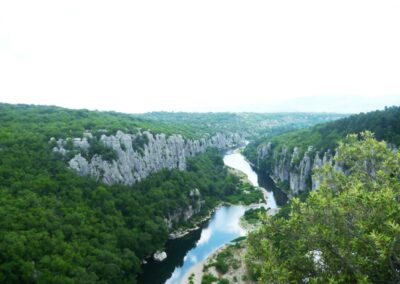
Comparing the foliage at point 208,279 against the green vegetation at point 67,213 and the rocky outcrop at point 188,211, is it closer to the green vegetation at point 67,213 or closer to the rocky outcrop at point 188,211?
the green vegetation at point 67,213

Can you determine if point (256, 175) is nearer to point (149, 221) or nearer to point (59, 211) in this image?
point (149, 221)

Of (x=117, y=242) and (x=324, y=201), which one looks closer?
(x=324, y=201)

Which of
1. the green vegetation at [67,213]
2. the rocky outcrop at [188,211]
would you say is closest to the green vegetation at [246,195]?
the rocky outcrop at [188,211]

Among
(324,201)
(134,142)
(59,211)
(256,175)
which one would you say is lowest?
(256,175)

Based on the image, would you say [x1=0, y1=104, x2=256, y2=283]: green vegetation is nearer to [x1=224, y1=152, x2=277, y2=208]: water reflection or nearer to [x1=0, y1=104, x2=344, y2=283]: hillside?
[x1=0, y1=104, x2=344, y2=283]: hillside

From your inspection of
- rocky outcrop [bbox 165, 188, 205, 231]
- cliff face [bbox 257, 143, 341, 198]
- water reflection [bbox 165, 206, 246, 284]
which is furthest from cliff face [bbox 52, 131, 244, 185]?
cliff face [bbox 257, 143, 341, 198]

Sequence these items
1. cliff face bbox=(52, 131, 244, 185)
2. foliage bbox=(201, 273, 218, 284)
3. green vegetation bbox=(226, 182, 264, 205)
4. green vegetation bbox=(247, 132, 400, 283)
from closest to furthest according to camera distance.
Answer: green vegetation bbox=(247, 132, 400, 283)
foliage bbox=(201, 273, 218, 284)
cliff face bbox=(52, 131, 244, 185)
green vegetation bbox=(226, 182, 264, 205)

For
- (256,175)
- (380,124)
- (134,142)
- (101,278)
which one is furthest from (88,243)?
(256,175)
